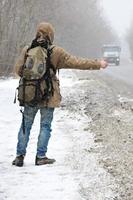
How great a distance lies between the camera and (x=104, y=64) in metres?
7.90

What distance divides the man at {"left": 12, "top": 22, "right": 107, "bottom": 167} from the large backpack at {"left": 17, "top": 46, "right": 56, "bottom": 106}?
0.07 meters

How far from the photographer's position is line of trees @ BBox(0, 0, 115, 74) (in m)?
27.9

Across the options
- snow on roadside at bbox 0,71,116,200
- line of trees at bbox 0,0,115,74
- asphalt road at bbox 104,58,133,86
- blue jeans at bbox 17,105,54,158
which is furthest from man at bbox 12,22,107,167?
asphalt road at bbox 104,58,133,86

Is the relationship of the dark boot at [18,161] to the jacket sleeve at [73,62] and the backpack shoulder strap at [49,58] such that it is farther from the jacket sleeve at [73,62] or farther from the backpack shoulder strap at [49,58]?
the jacket sleeve at [73,62]

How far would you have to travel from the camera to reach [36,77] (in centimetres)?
784

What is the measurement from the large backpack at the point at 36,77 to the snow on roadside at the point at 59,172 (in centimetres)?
87

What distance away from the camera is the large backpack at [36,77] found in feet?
25.7

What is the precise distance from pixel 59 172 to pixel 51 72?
125cm

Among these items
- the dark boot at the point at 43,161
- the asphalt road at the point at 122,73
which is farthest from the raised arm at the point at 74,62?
the asphalt road at the point at 122,73

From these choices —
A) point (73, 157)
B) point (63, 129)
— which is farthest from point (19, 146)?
point (63, 129)

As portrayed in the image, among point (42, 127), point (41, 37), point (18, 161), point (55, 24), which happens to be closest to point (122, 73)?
point (55, 24)

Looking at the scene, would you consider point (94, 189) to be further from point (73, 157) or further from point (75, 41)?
point (75, 41)

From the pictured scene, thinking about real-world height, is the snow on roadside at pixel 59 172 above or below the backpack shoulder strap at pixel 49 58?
below

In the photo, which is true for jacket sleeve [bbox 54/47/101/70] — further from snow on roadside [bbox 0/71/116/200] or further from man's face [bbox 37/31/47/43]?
snow on roadside [bbox 0/71/116/200]
